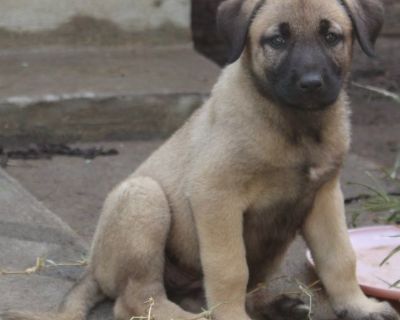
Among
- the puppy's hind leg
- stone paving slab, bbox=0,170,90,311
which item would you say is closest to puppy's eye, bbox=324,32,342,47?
the puppy's hind leg

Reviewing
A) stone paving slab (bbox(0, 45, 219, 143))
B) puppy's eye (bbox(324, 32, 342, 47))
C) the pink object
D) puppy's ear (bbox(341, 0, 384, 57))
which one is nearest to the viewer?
puppy's eye (bbox(324, 32, 342, 47))

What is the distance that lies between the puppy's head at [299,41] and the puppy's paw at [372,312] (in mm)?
887

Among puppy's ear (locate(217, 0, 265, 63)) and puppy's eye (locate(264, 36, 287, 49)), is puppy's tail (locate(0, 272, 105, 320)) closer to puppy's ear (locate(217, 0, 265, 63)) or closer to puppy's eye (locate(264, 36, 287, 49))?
puppy's ear (locate(217, 0, 265, 63))

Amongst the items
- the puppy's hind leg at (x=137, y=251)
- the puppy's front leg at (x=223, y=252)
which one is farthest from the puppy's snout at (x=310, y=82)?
the puppy's hind leg at (x=137, y=251)

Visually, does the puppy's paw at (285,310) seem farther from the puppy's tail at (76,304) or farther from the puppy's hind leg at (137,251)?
the puppy's tail at (76,304)

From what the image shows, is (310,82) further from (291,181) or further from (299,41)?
(291,181)

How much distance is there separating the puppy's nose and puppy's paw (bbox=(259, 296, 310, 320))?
1010 millimetres

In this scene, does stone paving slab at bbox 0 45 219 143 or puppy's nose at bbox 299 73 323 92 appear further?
stone paving slab at bbox 0 45 219 143

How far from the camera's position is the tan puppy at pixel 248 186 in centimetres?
421

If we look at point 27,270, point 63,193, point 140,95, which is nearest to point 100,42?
point 140,95

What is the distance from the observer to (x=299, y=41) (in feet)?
13.6

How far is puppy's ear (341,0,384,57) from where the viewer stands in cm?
433

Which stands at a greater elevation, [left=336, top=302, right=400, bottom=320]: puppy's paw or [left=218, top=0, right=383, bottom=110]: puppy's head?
[left=218, top=0, right=383, bottom=110]: puppy's head

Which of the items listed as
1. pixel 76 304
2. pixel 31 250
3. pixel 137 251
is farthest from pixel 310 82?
pixel 31 250
